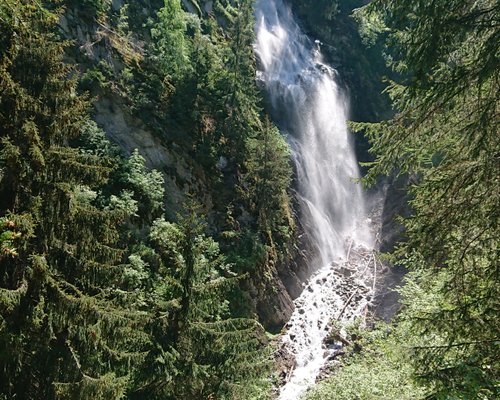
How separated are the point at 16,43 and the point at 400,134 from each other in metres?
5.58

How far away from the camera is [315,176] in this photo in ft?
92.6

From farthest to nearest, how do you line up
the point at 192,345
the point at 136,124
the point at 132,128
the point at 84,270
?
the point at 136,124 → the point at 132,128 → the point at 192,345 → the point at 84,270

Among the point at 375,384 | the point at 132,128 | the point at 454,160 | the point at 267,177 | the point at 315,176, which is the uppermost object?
the point at 315,176

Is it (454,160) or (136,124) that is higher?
(136,124)

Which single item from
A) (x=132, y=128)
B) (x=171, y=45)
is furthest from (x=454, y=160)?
(x=171, y=45)

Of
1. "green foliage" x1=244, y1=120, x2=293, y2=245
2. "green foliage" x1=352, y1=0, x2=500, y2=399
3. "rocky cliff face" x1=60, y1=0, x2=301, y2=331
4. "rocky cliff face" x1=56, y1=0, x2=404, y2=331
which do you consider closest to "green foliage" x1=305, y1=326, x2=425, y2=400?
"green foliage" x1=352, y1=0, x2=500, y2=399

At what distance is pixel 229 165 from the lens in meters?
20.7

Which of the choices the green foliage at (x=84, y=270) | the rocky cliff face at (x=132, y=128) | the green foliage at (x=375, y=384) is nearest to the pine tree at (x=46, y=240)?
the green foliage at (x=84, y=270)

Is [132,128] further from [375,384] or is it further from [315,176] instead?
[315,176]

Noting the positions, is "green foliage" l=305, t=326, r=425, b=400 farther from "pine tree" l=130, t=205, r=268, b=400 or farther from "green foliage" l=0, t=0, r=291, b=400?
"pine tree" l=130, t=205, r=268, b=400

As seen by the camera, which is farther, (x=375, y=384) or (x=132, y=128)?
(x=132, y=128)

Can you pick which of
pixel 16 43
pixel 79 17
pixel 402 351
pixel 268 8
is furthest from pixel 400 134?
pixel 268 8

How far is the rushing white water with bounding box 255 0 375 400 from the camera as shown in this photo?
1942 cm

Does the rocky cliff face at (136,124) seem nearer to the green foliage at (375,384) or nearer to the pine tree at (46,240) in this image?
the green foliage at (375,384)
